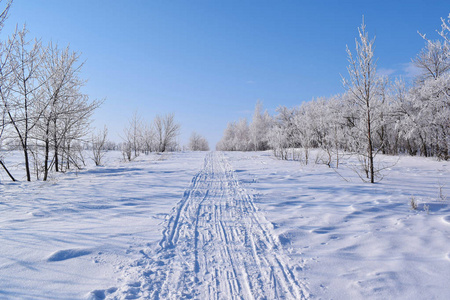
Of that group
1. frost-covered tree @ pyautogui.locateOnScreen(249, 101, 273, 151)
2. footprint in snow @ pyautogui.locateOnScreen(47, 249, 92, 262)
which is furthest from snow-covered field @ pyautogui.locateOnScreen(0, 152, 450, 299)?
frost-covered tree @ pyautogui.locateOnScreen(249, 101, 273, 151)

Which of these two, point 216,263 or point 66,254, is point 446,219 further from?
point 66,254

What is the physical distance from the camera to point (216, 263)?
3117 mm

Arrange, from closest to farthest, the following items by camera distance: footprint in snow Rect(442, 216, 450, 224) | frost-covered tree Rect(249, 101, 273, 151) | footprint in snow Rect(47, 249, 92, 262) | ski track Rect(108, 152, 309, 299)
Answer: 1. ski track Rect(108, 152, 309, 299)
2. footprint in snow Rect(47, 249, 92, 262)
3. footprint in snow Rect(442, 216, 450, 224)
4. frost-covered tree Rect(249, 101, 273, 151)

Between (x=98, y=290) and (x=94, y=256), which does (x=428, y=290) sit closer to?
(x=98, y=290)

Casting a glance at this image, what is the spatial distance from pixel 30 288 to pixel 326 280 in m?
3.47

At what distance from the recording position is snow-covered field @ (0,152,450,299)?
2547 millimetres

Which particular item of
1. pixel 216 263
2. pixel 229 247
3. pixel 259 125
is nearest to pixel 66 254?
pixel 216 263

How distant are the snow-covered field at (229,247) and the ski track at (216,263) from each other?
0.05ft

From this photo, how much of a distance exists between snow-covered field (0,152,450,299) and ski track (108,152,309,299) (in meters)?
0.01

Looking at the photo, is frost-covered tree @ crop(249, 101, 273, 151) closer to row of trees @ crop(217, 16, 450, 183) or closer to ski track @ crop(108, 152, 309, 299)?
row of trees @ crop(217, 16, 450, 183)

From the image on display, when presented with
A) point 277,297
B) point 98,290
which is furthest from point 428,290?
point 98,290

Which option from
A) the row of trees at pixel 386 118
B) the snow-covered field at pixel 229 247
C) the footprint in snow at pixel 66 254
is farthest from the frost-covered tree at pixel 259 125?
the footprint in snow at pixel 66 254

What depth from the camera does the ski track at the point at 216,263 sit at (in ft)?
8.23

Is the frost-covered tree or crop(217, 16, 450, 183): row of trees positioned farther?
the frost-covered tree
